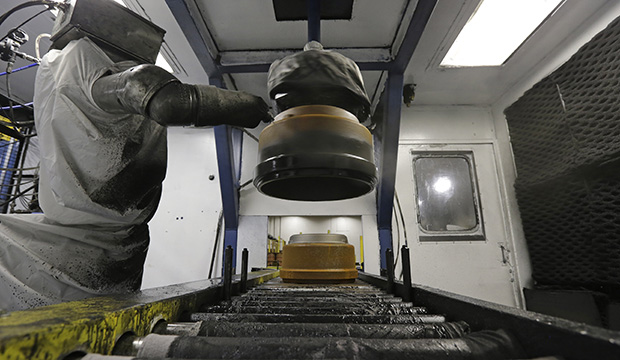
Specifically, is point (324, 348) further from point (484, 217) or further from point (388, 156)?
point (484, 217)

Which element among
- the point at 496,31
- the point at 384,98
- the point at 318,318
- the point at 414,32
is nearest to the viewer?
the point at 318,318

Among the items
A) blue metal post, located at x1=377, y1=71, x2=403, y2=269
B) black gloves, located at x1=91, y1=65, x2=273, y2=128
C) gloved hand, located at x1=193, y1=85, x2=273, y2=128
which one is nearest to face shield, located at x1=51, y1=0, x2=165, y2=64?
black gloves, located at x1=91, y1=65, x2=273, y2=128

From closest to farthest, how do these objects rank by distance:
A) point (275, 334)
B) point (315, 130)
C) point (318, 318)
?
1. point (275, 334)
2. point (318, 318)
3. point (315, 130)

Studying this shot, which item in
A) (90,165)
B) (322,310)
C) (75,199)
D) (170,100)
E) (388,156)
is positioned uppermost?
(388,156)

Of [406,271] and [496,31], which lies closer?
[406,271]

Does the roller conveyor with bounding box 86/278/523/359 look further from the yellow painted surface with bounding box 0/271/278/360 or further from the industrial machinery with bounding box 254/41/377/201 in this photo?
the industrial machinery with bounding box 254/41/377/201

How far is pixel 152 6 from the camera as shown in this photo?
1.68 metres

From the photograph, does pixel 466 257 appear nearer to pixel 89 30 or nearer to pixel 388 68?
pixel 388 68

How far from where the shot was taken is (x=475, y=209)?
2.57 m

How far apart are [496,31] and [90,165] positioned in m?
2.38

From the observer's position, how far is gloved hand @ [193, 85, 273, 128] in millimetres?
816

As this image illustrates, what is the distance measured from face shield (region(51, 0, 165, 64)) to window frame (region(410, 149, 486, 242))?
2226 millimetres

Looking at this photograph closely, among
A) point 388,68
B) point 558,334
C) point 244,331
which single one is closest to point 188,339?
point 244,331

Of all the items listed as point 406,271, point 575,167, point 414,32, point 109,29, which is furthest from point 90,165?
point 575,167
